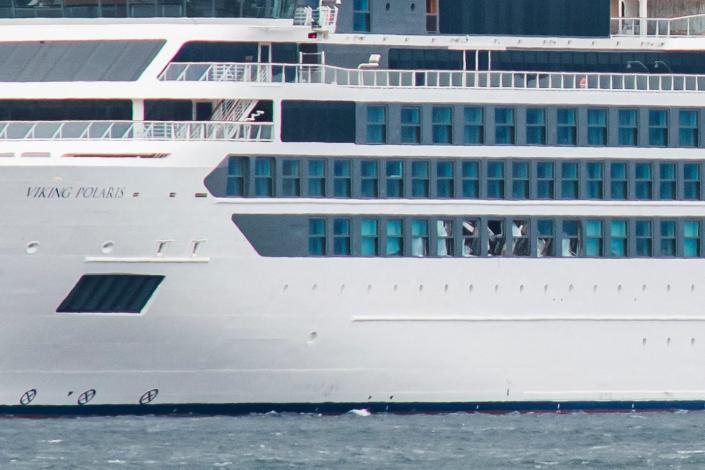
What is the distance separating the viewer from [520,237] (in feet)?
155

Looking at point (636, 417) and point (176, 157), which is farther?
point (636, 417)

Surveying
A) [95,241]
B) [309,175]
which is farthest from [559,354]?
[95,241]

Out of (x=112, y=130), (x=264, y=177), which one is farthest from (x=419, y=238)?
(x=112, y=130)

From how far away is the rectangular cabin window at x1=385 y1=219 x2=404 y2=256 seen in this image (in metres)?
46.2

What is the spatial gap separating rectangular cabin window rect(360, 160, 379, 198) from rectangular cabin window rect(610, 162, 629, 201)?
180 inches

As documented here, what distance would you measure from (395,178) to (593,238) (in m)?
4.00

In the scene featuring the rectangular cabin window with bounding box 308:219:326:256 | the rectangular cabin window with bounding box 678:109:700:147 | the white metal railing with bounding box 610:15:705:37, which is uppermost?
the white metal railing with bounding box 610:15:705:37

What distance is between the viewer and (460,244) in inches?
1833

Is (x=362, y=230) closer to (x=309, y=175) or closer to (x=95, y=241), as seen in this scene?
(x=309, y=175)

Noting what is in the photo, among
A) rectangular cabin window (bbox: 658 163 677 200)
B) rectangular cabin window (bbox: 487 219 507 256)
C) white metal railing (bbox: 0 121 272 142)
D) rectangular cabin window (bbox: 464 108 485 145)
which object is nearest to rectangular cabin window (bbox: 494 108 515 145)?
rectangular cabin window (bbox: 464 108 485 145)

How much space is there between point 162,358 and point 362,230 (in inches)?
170

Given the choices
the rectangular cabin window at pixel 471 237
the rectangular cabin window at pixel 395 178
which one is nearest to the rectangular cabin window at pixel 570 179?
the rectangular cabin window at pixel 471 237

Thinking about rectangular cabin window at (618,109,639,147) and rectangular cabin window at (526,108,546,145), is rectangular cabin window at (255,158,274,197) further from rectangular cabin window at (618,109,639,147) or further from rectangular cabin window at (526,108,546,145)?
rectangular cabin window at (618,109,639,147)

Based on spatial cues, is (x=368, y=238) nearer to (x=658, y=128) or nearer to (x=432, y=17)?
(x=432, y=17)
